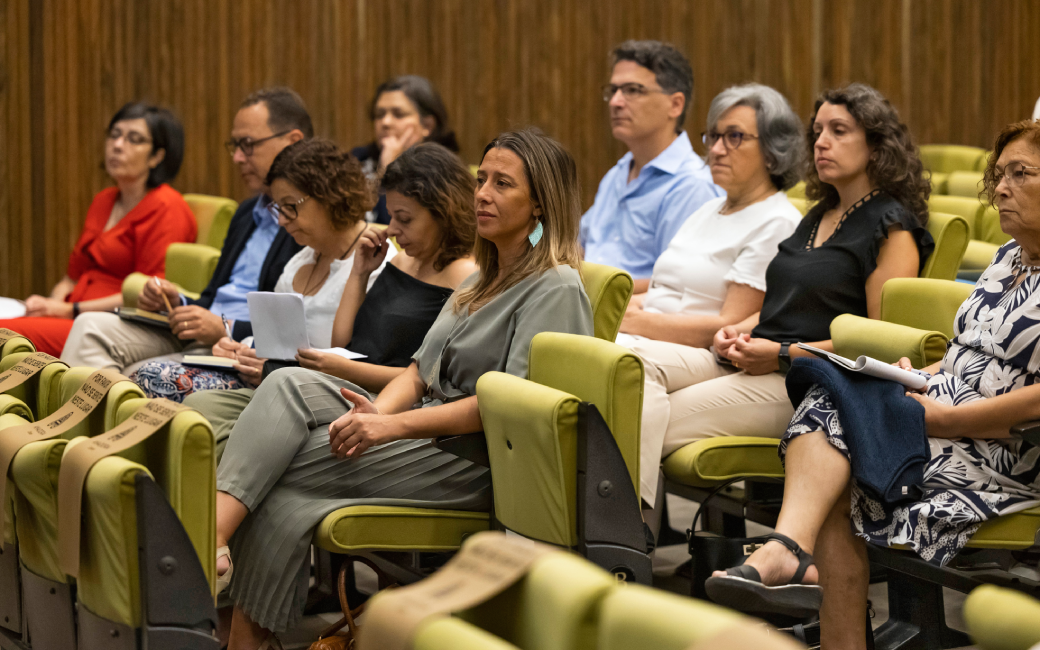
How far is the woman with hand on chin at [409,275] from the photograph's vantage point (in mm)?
2770

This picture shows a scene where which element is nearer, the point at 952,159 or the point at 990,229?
the point at 990,229

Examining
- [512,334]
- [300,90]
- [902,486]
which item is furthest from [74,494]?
[300,90]

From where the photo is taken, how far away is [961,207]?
3904 mm

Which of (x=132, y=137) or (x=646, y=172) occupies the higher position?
(x=132, y=137)

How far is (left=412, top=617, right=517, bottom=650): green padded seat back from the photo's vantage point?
3.35ft

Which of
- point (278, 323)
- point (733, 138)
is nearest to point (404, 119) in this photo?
point (733, 138)

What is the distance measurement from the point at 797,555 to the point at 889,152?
50.2 inches

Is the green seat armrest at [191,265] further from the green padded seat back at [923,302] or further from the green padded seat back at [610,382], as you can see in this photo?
the green padded seat back at [923,302]

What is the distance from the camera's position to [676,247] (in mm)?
3381

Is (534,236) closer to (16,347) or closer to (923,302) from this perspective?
(923,302)

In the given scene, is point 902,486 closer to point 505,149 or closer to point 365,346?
point 505,149

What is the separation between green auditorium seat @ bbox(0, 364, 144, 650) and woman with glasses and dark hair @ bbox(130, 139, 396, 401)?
44.4 inches

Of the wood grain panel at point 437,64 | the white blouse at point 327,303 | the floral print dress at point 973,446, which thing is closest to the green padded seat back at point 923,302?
the floral print dress at point 973,446

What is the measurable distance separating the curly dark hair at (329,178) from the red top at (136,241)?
154 cm
